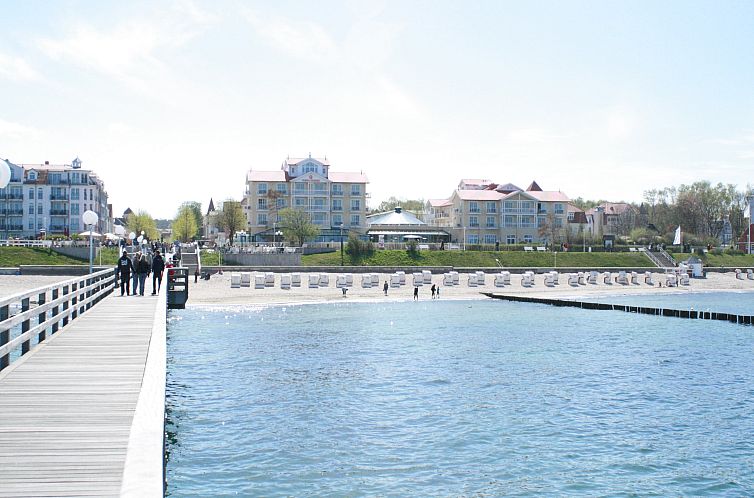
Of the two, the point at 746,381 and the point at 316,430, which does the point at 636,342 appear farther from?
the point at 316,430

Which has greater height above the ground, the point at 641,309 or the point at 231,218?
the point at 231,218

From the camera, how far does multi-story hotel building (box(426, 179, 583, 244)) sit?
116m

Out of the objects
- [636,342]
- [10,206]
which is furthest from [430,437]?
[10,206]

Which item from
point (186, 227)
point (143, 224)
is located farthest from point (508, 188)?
point (143, 224)

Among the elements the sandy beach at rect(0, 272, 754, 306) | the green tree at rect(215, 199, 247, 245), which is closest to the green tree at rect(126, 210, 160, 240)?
the green tree at rect(215, 199, 247, 245)

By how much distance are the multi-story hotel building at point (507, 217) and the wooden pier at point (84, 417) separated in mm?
100922

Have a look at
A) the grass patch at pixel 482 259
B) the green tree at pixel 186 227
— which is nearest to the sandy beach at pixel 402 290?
the grass patch at pixel 482 259

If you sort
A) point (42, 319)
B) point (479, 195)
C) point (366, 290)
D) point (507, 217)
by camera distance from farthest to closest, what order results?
1. point (479, 195)
2. point (507, 217)
3. point (366, 290)
4. point (42, 319)

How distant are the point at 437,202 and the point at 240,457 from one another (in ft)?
383

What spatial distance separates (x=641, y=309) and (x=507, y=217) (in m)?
64.9

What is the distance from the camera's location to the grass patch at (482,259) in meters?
86.6

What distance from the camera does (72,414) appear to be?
10125 millimetres

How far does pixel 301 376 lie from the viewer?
25.9m

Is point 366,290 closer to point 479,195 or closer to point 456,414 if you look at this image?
point 456,414
